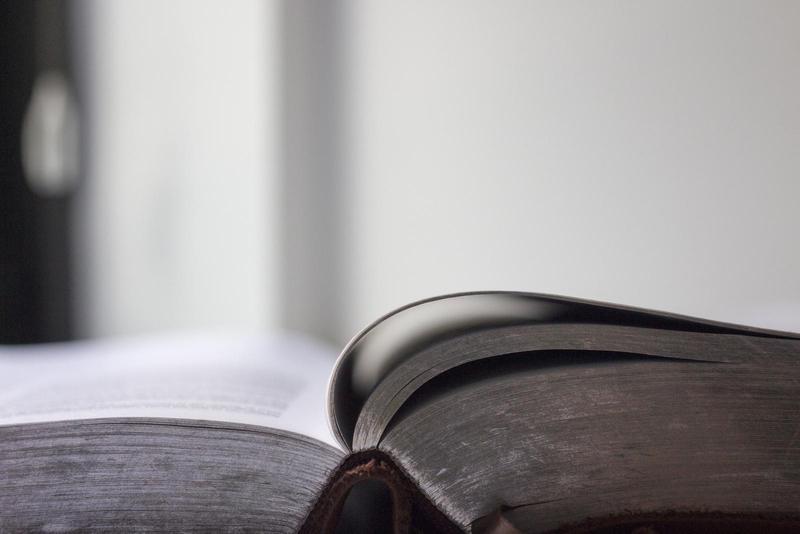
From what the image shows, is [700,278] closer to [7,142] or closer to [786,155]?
[786,155]

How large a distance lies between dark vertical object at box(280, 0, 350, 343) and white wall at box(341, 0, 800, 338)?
3 cm

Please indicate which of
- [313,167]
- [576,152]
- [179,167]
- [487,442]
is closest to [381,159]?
[313,167]

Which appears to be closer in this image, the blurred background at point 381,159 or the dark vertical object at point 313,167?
the blurred background at point 381,159

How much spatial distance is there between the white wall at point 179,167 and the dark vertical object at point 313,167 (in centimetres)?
3

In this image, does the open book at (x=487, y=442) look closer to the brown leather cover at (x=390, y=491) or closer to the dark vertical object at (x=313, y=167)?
the brown leather cover at (x=390, y=491)

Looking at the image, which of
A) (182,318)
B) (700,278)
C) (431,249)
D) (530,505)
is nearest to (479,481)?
(530,505)

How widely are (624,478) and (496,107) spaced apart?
0.62m

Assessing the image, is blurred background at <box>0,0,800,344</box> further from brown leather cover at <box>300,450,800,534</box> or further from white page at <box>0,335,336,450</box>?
white page at <box>0,335,336,450</box>

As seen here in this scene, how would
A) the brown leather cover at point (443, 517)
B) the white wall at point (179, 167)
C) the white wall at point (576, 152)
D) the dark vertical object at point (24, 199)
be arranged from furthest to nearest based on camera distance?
the dark vertical object at point (24, 199) → the white wall at point (179, 167) → the white wall at point (576, 152) → the brown leather cover at point (443, 517)

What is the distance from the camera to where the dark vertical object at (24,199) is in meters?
1.28

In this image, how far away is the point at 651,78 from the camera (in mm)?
736

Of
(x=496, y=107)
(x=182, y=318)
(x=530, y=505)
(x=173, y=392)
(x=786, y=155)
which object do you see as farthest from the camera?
(x=182, y=318)

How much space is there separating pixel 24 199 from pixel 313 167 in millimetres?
664

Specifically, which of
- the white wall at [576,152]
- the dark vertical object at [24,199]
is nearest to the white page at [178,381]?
the white wall at [576,152]
